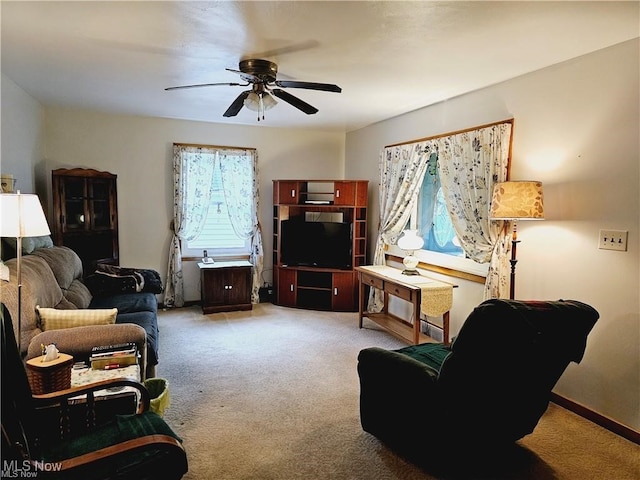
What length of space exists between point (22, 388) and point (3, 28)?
219cm

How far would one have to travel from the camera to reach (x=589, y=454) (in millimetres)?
2424

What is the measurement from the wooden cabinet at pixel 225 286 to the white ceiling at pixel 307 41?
215 cm

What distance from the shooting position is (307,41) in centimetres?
265

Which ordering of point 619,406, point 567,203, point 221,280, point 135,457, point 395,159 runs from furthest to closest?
1. point 221,280
2. point 395,159
3. point 567,203
4. point 619,406
5. point 135,457

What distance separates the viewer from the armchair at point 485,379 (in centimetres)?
192

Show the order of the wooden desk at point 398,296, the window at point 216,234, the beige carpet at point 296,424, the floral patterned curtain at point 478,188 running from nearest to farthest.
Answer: the beige carpet at point 296,424 < the floral patterned curtain at point 478,188 < the wooden desk at point 398,296 < the window at point 216,234

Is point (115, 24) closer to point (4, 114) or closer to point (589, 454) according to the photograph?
point (4, 114)

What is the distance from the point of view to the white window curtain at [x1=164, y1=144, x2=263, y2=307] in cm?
541

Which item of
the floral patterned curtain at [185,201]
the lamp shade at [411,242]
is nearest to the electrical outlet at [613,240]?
the lamp shade at [411,242]

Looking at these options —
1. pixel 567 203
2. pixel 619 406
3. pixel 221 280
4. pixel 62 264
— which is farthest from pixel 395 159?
pixel 62 264

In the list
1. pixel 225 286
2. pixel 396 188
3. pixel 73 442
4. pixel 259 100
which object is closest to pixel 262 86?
pixel 259 100

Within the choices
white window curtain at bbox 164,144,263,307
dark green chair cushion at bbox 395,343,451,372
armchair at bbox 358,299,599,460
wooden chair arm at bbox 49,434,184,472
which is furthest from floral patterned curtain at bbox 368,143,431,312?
wooden chair arm at bbox 49,434,184,472

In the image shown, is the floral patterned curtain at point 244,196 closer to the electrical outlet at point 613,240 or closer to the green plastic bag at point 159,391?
the green plastic bag at point 159,391

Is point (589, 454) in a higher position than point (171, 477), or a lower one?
lower
